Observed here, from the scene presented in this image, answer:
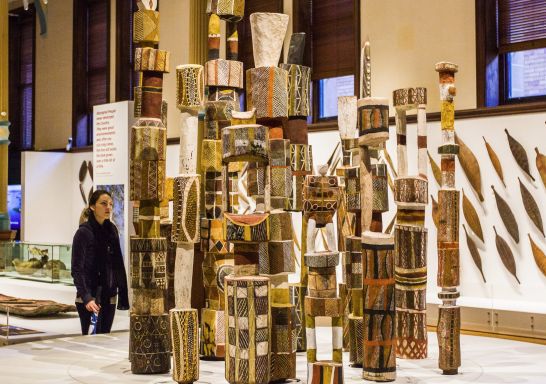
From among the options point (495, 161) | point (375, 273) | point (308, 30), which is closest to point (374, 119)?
point (375, 273)

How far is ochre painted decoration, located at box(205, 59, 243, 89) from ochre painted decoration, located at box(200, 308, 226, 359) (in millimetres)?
1292

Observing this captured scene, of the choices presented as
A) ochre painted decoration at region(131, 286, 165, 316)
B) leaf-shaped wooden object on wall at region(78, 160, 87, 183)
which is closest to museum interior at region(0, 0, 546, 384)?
ochre painted decoration at region(131, 286, 165, 316)

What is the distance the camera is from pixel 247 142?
3598mm

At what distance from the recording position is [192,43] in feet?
32.2

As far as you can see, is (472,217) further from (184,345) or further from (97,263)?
(184,345)

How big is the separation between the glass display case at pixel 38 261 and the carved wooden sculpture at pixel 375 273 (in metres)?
4.09

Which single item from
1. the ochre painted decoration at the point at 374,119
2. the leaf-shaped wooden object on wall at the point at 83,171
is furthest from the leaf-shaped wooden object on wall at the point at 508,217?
the leaf-shaped wooden object on wall at the point at 83,171

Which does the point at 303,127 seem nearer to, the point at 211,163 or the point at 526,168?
the point at 211,163

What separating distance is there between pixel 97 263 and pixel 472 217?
11.4 ft

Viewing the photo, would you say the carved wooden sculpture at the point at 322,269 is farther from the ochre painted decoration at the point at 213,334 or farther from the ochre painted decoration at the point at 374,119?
the ochre painted decoration at the point at 213,334

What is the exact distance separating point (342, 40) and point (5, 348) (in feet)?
17.9

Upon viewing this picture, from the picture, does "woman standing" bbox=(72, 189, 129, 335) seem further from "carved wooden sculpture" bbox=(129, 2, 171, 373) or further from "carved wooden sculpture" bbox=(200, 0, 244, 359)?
"carved wooden sculpture" bbox=(129, 2, 171, 373)

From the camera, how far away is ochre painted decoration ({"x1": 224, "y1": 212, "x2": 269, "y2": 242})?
144 inches

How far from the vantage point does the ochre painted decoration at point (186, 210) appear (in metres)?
3.87
